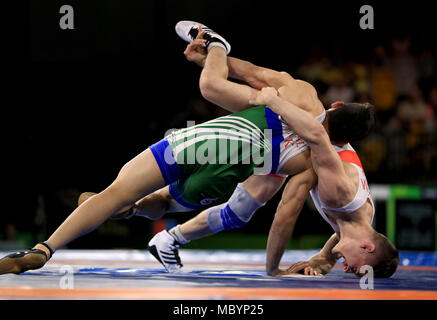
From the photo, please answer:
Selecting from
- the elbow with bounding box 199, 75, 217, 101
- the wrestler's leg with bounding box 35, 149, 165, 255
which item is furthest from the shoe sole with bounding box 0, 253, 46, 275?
the elbow with bounding box 199, 75, 217, 101

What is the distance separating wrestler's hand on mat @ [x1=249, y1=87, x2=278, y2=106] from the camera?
308 centimetres

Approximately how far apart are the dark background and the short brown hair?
10.9 ft

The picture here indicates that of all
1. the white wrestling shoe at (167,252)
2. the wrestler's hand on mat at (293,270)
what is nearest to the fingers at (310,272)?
the wrestler's hand on mat at (293,270)

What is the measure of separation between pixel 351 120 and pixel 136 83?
4.34 metres

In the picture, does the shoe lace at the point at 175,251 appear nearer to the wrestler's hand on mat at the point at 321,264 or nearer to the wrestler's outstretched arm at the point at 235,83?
the wrestler's hand on mat at the point at 321,264

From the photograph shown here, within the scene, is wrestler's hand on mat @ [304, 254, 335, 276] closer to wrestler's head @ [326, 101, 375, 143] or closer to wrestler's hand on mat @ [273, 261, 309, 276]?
wrestler's hand on mat @ [273, 261, 309, 276]

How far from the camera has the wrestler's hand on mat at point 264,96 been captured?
121 inches

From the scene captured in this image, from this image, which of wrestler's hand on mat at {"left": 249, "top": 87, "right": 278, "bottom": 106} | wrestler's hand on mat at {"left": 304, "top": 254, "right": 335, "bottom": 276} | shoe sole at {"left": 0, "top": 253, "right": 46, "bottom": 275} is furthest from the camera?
wrestler's hand on mat at {"left": 304, "top": 254, "right": 335, "bottom": 276}

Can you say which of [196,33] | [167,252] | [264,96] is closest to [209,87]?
[264,96]

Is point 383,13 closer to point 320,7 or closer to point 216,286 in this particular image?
point 320,7

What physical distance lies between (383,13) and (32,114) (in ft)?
14.9

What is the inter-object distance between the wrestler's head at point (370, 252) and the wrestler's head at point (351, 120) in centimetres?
54

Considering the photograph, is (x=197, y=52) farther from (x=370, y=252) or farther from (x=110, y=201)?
(x=370, y=252)

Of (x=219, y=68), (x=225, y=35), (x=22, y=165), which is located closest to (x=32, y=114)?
(x=22, y=165)
